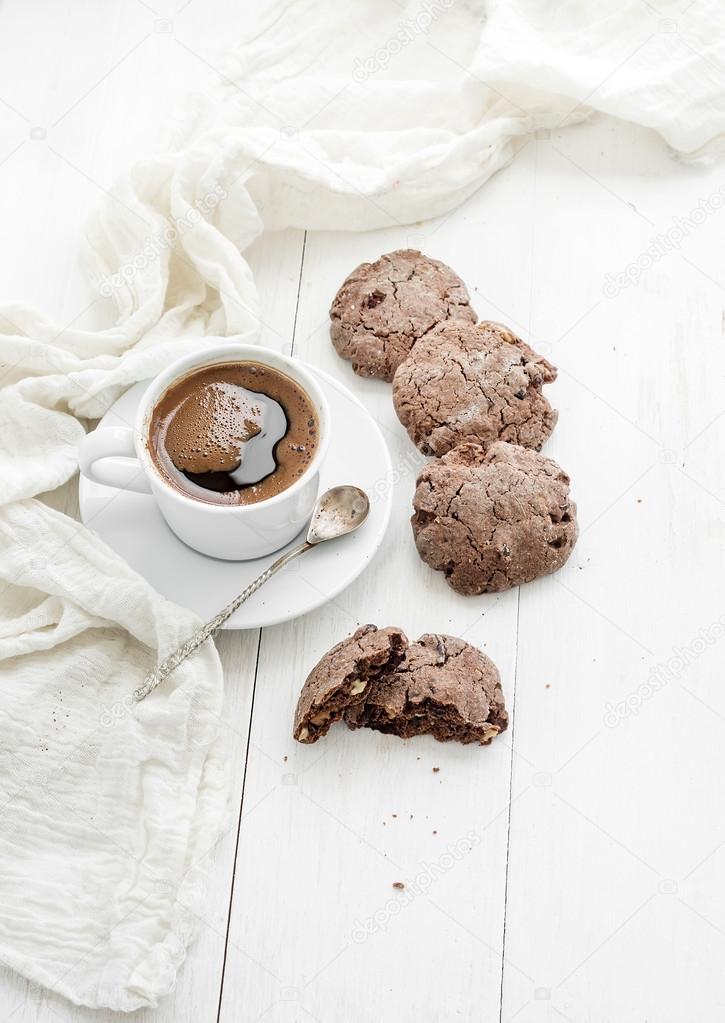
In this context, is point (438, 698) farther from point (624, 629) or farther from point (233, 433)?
point (233, 433)

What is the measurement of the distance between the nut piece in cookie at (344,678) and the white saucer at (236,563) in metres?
0.11

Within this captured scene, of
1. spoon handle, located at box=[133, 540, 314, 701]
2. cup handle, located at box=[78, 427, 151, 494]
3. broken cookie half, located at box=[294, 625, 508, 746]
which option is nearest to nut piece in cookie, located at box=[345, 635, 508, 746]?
broken cookie half, located at box=[294, 625, 508, 746]

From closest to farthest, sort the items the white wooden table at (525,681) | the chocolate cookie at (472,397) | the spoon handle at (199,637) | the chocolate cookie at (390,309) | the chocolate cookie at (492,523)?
1. the white wooden table at (525,681)
2. the spoon handle at (199,637)
3. the chocolate cookie at (492,523)
4. the chocolate cookie at (472,397)
5. the chocolate cookie at (390,309)

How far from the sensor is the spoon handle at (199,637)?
1.81 metres

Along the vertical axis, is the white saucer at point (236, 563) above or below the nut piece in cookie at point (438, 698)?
above

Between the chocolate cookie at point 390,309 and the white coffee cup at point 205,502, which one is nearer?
the white coffee cup at point 205,502

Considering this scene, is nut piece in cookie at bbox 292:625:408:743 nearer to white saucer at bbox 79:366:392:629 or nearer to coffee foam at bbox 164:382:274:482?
white saucer at bbox 79:366:392:629

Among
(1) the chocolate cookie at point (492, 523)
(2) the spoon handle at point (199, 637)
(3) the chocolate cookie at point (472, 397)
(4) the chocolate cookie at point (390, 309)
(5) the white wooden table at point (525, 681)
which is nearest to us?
(5) the white wooden table at point (525, 681)

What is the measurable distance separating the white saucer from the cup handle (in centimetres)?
7

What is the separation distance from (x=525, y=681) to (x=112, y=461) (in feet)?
2.69

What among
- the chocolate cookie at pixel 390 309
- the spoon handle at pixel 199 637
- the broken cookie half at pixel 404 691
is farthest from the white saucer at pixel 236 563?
the chocolate cookie at pixel 390 309

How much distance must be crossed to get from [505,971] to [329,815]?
372 millimetres

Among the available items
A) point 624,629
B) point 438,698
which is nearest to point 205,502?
point 438,698

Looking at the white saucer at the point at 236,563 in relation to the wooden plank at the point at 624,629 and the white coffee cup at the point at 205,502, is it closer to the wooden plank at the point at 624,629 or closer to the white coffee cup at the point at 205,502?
the white coffee cup at the point at 205,502
